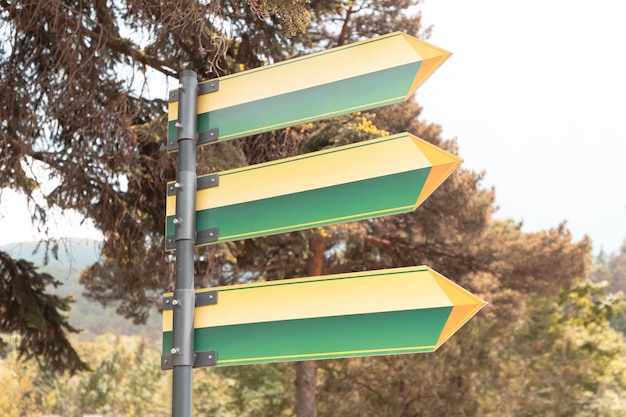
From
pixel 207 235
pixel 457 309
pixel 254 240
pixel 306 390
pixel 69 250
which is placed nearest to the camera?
pixel 457 309

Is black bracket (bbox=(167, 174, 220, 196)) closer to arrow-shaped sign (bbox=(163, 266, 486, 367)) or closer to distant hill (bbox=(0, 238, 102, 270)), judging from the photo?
arrow-shaped sign (bbox=(163, 266, 486, 367))

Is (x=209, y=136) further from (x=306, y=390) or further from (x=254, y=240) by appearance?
(x=306, y=390)

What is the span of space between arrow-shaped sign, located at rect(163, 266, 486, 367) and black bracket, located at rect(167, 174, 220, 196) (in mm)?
247

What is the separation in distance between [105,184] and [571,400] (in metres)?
13.7

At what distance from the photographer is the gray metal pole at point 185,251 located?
170cm

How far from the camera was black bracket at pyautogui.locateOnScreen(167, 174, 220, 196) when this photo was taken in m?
1.85

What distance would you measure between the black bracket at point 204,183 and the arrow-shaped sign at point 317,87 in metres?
0.10

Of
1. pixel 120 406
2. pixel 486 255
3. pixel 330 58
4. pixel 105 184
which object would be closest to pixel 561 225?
pixel 486 255

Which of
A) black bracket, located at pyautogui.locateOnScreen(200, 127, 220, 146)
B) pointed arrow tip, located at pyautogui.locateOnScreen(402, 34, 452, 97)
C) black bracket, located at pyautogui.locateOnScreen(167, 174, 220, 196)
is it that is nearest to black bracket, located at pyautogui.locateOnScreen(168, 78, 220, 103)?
black bracket, located at pyautogui.locateOnScreen(200, 127, 220, 146)

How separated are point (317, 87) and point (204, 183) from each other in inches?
13.5

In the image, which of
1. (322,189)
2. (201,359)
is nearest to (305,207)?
(322,189)

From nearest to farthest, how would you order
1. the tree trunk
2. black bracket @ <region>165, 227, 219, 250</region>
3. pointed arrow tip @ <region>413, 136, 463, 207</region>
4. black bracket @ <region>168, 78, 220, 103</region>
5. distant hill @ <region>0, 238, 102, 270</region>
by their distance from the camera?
pointed arrow tip @ <region>413, 136, 463, 207</region>, black bracket @ <region>165, 227, 219, 250</region>, black bracket @ <region>168, 78, 220, 103</region>, distant hill @ <region>0, 238, 102, 270</region>, the tree trunk

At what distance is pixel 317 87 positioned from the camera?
183cm

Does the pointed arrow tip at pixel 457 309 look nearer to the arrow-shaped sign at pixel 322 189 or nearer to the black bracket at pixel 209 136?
the arrow-shaped sign at pixel 322 189
